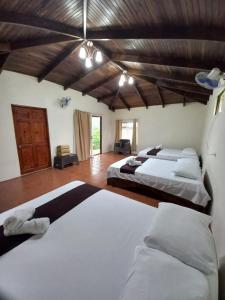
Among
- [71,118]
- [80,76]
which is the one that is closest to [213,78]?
[80,76]

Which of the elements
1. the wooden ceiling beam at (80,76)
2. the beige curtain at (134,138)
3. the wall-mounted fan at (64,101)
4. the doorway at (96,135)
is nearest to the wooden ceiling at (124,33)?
the wooden ceiling beam at (80,76)

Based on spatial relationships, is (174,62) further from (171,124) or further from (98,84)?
(171,124)

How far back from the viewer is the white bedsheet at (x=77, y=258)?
Result: 2.76 feet

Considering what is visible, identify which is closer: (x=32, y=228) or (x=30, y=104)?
(x=32, y=228)

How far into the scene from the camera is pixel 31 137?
4.18 m

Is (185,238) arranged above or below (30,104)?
below

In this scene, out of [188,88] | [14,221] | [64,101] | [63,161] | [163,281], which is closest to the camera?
[163,281]

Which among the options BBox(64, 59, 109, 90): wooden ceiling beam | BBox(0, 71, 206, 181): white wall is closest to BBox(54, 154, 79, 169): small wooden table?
BBox(0, 71, 206, 181): white wall

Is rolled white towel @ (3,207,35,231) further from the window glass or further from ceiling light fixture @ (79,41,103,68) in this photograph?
the window glass

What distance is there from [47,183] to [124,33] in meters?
3.45

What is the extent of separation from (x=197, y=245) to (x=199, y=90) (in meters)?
4.03

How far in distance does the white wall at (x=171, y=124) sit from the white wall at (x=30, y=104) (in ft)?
8.76

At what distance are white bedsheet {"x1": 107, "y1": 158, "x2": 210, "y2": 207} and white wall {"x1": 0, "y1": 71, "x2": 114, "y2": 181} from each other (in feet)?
8.39

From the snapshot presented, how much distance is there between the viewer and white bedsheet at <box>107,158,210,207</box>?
239 cm
